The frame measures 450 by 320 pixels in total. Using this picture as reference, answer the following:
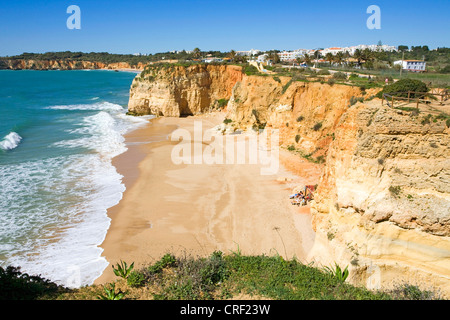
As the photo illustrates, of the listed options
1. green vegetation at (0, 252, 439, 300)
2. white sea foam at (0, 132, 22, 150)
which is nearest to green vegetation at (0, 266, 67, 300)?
green vegetation at (0, 252, 439, 300)

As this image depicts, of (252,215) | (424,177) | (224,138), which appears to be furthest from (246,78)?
(424,177)

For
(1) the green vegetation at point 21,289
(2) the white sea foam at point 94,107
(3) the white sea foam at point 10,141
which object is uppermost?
(2) the white sea foam at point 94,107

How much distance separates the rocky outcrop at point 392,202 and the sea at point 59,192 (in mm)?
9602

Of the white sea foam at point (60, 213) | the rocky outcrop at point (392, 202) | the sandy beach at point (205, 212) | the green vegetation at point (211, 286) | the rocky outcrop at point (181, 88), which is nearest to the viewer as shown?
the green vegetation at point (211, 286)

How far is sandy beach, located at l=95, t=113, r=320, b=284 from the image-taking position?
43.7 feet

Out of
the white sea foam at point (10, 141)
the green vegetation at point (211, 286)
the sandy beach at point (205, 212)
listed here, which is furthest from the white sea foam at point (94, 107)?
the green vegetation at point (211, 286)

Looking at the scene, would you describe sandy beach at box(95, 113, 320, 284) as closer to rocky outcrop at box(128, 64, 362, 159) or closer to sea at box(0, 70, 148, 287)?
sea at box(0, 70, 148, 287)

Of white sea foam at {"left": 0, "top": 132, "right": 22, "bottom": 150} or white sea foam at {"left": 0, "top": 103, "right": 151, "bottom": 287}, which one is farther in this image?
white sea foam at {"left": 0, "top": 132, "right": 22, "bottom": 150}

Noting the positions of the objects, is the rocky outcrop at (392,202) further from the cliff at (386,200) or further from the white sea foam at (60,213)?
the white sea foam at (60,213)

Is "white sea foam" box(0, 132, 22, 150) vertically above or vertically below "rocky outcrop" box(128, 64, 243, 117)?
below

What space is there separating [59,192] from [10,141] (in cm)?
1535

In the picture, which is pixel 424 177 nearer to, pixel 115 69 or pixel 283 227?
pixel 283 227

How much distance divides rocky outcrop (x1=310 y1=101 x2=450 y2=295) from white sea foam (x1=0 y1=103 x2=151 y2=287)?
9600mm

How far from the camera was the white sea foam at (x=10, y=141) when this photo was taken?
2787cm
